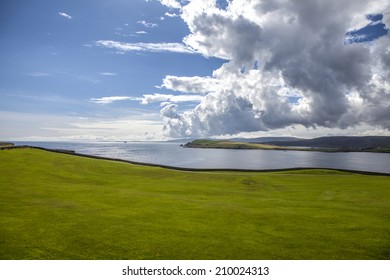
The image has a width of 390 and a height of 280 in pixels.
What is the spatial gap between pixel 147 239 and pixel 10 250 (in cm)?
752

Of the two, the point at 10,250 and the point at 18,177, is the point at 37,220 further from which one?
the point at 18,177

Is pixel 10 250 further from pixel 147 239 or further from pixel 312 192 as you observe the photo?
pixel 312 192

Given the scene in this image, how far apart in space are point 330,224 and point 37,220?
22.5 meters

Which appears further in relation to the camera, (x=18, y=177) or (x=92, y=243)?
(x=18, y=177)

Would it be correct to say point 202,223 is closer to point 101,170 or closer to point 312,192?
point 312,192

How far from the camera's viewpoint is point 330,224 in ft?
74.7
